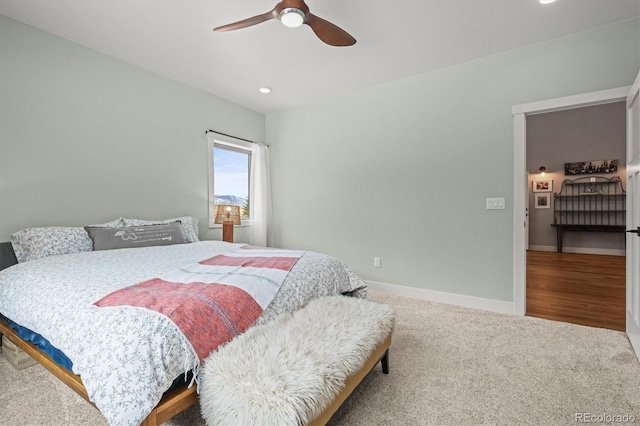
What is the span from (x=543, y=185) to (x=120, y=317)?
8205mm

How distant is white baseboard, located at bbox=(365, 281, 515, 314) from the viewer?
3025mm

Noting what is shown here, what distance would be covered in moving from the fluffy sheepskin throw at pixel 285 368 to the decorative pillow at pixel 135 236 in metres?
1.75

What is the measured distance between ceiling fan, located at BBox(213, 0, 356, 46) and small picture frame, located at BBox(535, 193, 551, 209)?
6.79 meters

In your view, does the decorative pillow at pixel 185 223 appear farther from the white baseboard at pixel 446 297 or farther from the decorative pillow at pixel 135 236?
the white baseboard at pixel 446 297

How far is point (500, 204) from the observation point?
3016 mm

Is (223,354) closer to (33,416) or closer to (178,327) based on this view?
(178,327)

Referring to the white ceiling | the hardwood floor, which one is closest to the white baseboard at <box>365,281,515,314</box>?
the hardwood floor

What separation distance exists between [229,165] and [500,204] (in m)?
3.39

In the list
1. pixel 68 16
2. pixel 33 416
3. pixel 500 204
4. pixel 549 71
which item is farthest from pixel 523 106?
pixel 33 416

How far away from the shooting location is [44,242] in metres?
2.35

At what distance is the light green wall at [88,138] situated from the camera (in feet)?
8.11

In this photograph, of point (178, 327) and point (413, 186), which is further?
point (413, 186)

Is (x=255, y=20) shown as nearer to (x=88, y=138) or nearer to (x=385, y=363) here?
(x=88, y=138)

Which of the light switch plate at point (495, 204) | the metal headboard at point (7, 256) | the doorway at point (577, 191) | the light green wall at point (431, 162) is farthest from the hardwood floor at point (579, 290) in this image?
the metal headboard at point (7, 256)
